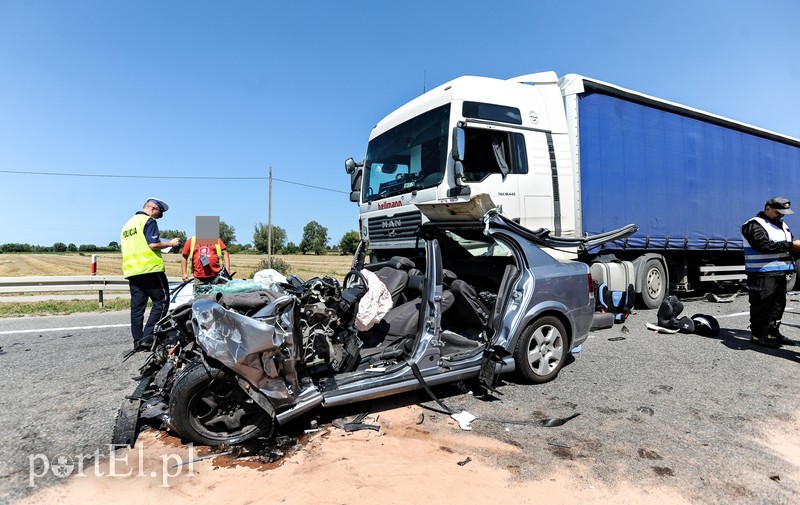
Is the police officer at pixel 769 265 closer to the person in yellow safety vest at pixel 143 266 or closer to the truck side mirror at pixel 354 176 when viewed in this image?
the truck side mirror at pixel 354 176

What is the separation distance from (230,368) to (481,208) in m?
2.39

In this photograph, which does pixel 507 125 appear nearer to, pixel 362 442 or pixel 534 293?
pixel 534 293

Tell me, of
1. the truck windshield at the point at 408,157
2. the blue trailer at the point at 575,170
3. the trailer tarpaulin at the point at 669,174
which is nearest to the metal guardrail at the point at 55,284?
the truck windshield at the point at 408,157

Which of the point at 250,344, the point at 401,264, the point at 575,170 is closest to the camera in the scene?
the point at 250,344

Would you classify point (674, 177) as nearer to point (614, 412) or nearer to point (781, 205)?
point (781, 205)

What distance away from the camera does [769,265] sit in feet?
18.0

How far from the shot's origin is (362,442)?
313 cm

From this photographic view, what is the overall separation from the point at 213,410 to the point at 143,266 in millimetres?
A: 2983

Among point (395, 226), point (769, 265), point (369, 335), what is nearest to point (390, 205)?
point (395, 226)

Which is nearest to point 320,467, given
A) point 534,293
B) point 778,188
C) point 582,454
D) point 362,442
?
point 362,442

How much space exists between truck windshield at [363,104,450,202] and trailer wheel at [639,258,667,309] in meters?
4.75

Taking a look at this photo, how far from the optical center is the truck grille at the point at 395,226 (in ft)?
21.2

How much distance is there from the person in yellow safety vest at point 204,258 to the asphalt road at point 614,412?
134cm

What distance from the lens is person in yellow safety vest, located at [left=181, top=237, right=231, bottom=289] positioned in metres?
6.51
